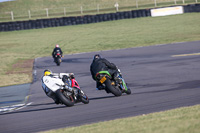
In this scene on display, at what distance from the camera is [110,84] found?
1110 cm

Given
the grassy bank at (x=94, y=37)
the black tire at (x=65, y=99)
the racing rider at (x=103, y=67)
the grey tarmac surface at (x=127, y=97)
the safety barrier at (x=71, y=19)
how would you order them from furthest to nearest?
the safety barrier at (x=71, y=19), the grassy bank at (x=94, y=37), the racing rider at (x=103, y=67), the black tire at (x=65, y=99), the grey tarmac surface at (x=127, y=97)

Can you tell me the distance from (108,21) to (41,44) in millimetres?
9414

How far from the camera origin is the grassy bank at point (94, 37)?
2875 cm

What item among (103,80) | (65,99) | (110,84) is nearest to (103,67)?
(103,80)

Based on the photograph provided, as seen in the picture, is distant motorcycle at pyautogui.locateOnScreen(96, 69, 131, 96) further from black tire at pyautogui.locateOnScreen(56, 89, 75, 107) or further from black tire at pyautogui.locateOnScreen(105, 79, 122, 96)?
black tire at pyautogui.locateOnScreen(56, 89, 75, 107)

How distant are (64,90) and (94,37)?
24.6m

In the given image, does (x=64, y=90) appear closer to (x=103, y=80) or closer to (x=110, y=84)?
(x=103, y=80)

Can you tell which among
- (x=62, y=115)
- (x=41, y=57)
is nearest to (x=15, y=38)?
(x=41, y=57)

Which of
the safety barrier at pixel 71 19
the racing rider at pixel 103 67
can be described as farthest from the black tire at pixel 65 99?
the safety barrier at pixel 71 19

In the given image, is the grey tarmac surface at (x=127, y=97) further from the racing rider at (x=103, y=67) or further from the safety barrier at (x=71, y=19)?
the safety barrier at (x=71, y=19)

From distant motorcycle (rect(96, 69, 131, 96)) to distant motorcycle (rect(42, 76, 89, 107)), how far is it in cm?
74

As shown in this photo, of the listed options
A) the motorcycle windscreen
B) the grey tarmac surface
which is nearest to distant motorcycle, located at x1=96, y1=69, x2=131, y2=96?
the grey tarmac surface

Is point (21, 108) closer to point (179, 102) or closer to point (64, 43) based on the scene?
point (179, 102)

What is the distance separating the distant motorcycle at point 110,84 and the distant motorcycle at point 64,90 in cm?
74
